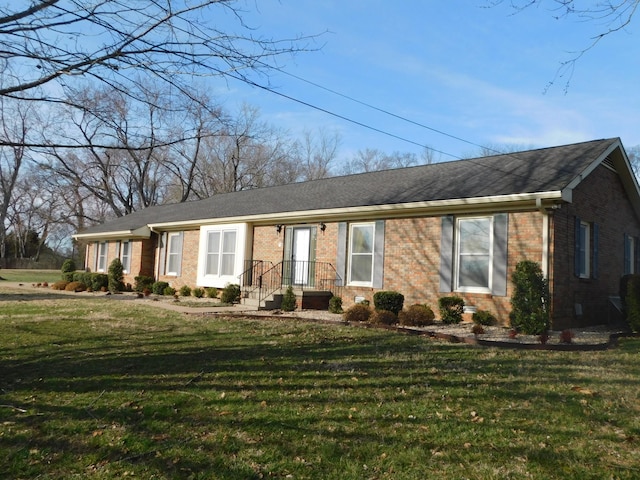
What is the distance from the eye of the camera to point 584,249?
12.2 m

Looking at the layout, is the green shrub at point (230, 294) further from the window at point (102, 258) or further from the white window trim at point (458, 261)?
the window at point (102, 258)

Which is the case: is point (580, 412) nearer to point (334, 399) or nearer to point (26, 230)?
point (334, 399)

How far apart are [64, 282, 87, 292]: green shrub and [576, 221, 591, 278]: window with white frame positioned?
65.1 feet

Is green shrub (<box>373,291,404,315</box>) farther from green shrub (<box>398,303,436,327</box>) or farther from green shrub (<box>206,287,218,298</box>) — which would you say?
green shrub (<box>206,287,218,298</box>)

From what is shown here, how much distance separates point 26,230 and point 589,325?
212 feet

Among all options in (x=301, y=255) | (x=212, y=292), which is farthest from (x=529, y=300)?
(x=212, y=292)

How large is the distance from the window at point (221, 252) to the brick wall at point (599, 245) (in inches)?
413

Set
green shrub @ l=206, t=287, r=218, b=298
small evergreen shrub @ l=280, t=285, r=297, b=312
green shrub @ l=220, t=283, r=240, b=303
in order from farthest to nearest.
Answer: green shrub @ l=206, t=287, r=218, b=298
green shrub @ l=220, t=283, r=240, b=303
small evergreen shrub @ l=280, t=285, r=297, b=312

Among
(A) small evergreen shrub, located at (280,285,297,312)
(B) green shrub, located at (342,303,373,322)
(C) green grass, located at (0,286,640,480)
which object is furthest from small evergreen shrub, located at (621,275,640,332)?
(A) small evergreen shrub, located at (280,285,297,312)

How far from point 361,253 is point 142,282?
11083mm

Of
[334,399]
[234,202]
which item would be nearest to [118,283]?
[234,202]

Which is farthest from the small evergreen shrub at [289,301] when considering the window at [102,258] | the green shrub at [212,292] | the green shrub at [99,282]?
the window at [102,258]

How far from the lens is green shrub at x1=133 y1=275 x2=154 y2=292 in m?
20.5

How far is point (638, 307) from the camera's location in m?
10.7
